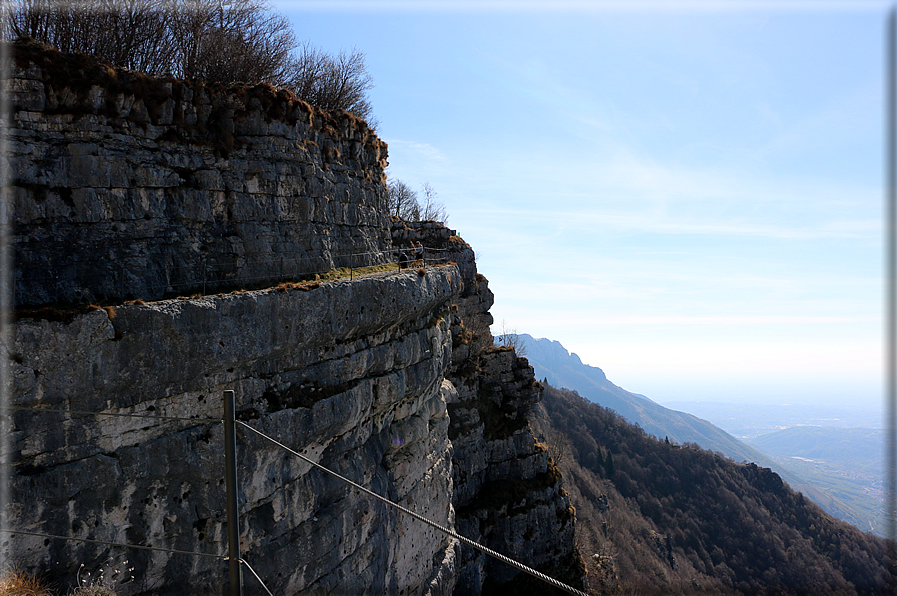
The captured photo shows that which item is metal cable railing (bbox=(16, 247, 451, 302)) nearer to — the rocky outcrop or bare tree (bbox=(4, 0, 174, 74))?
bare tree (bbox=(4, 0, 174, 74))

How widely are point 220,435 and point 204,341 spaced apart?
177cm

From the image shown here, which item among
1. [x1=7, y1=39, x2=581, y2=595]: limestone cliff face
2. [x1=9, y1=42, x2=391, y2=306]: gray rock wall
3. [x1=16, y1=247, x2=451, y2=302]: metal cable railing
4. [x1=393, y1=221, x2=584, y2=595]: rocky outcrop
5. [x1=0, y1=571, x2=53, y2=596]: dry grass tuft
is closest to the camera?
[x1=0, y1=571, x2=53, y2=596]: dry grass tuft

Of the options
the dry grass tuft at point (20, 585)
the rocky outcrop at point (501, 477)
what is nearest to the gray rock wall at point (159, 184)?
the dry grass tuft at point (20, 585)

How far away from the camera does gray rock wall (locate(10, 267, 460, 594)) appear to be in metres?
6.95

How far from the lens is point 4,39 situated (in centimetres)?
895

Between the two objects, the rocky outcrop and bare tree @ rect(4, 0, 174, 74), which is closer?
bare tree @ rect(4, 0, 174, 74)

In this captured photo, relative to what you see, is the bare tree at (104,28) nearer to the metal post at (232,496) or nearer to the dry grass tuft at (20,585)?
the dry grass tuft at (20,585)

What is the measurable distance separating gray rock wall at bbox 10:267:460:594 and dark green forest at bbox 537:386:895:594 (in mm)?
46500

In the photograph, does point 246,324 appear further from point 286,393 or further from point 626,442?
point 626,442

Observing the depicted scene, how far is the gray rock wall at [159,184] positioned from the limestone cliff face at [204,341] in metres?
0.04

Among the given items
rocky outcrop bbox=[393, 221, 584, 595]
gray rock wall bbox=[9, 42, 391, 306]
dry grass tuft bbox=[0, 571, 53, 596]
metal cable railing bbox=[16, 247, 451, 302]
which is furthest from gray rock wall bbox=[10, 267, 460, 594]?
rocky outcrop bbox=[393, 221, 584, 595]

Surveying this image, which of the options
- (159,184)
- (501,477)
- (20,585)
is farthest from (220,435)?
(501,477)

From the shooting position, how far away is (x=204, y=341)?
8445 mm

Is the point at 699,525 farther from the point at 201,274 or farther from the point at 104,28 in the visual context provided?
the point at 104,28
